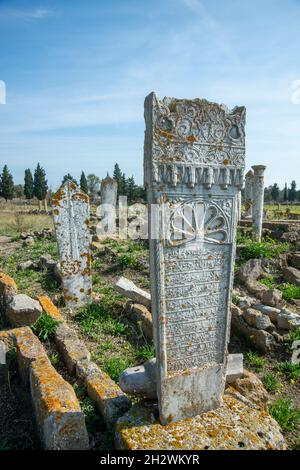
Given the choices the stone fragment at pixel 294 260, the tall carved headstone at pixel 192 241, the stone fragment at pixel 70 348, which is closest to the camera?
the tall carved headstone at pixel 192 241

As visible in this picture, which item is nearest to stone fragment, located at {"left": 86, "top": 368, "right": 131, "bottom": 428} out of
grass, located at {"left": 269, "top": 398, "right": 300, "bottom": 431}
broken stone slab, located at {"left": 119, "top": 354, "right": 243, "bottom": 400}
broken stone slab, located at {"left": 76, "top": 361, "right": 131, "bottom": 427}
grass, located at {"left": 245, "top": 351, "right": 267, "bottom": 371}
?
broken stone slab, located at {"left": 76, "top": 361, "right": 131, "bottom": 427}

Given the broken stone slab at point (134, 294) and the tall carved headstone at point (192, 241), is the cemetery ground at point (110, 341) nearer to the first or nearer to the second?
the broken stone slab at point (134, 294)

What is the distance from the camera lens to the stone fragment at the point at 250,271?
7250 millimetres

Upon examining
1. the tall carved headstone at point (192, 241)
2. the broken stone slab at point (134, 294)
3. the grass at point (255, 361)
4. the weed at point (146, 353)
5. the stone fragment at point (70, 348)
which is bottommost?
the grass at point (255, 361)

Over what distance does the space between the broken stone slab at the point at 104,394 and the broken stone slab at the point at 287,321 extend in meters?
3.07

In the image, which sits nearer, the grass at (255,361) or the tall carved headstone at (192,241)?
the tall carved headstone at (192,241)

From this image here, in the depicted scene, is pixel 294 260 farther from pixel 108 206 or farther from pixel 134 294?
pixel 108 206

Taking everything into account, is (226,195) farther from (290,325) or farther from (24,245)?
(24,245)

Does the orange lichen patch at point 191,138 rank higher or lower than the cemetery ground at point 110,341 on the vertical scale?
higher

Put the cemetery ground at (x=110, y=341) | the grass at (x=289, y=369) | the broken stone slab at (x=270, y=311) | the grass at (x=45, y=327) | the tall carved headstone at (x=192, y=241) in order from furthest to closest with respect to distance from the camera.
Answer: the broken stone slab at (x=270, y=311) < the grass at (x=45, y=327) < the grass at (x=289, y=369) < the cemetery ground at (x=110, y=341) < the tall carved headstone at (x=192, y=241)

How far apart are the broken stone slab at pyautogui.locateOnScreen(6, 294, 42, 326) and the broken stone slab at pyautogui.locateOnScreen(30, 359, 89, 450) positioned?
1.77m

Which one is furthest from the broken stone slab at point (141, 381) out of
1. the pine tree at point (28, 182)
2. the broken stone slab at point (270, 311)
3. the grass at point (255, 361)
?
the pine tree at point (28, 182)

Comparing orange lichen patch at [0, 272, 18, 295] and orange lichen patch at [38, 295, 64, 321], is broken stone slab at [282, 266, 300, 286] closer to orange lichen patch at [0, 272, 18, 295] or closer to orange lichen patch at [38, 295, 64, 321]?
orange lichen patch at [38, 295, 64, 321]
